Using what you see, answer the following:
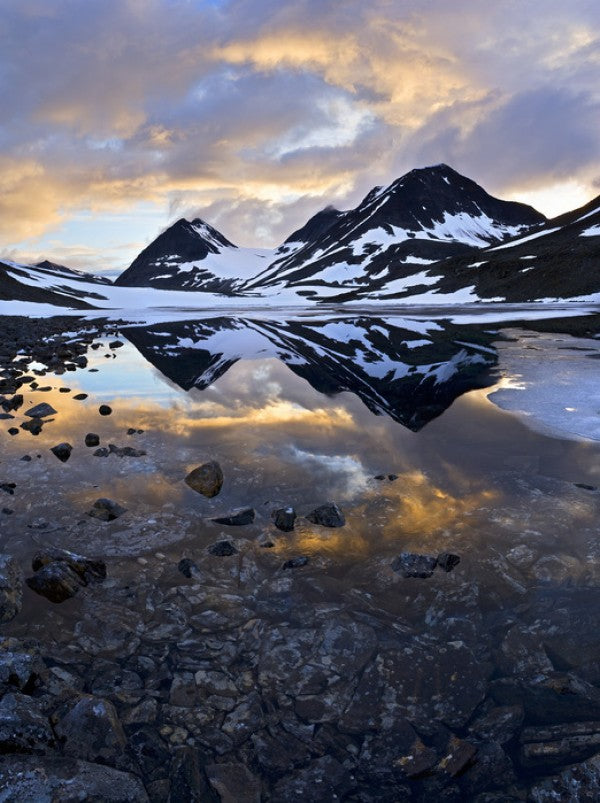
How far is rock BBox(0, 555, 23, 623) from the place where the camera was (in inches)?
238

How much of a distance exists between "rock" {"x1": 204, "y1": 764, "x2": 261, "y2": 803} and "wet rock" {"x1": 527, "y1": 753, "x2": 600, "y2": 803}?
216cm

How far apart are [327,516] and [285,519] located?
2.24 feet

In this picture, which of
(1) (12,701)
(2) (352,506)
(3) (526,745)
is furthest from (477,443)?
(1) (12,701)

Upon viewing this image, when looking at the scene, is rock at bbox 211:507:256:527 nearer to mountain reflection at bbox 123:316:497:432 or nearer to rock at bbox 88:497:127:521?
rock at bbox 88:497:127:521


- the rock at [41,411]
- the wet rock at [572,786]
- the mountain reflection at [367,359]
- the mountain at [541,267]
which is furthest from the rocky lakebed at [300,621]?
the mountain at [541,267]

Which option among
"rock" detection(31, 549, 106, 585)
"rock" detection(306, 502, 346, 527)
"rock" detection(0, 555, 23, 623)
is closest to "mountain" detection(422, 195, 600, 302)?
"rock" detection(306, 502, 346, 527)

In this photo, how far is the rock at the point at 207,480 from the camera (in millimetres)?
9719

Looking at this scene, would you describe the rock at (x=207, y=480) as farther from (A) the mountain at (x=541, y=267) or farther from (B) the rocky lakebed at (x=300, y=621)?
(A) the mountain at (x=541, y=267)

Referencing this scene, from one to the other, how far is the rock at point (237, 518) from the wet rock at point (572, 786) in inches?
207

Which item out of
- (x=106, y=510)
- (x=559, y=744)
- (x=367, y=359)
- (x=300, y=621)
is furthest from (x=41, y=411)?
(x=367, y=359)

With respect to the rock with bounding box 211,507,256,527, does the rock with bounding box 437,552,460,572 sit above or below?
below

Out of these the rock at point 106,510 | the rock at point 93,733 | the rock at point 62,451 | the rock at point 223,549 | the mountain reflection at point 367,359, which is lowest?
the rock at point 93,733

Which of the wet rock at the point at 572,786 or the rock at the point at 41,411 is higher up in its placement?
the rock at the point at 41,411

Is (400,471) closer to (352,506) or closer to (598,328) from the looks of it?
(352,506)
